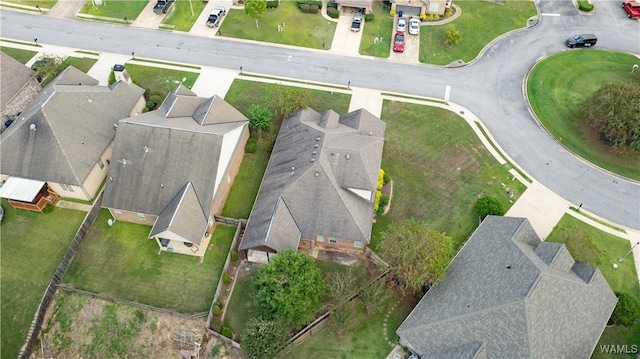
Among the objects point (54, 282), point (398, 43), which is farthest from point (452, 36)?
point (54, 282)

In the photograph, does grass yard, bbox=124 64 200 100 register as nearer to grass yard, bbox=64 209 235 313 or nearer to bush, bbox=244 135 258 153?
bush, bbox=244 135 258 153

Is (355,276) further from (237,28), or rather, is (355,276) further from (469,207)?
(237,28)

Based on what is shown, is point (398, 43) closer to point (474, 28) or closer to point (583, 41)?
point (474, 28)

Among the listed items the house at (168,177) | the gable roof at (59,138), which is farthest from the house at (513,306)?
the gable roof at (59,138)

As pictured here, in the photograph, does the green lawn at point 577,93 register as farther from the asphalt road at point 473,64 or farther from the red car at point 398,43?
the red car at point 398,43

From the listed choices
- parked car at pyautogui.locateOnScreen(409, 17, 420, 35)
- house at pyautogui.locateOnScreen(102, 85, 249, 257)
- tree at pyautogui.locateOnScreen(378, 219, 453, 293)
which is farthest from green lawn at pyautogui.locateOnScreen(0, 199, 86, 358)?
parked car at pyautogui.locateOnScreen(409, 17, 420, 35)

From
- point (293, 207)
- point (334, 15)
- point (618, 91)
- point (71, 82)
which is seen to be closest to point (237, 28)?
point (334, 15)
